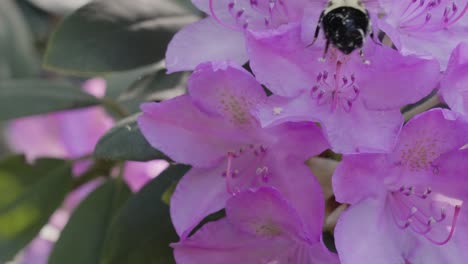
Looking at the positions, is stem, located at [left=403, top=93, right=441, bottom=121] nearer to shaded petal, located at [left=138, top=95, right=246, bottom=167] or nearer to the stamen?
the stamen

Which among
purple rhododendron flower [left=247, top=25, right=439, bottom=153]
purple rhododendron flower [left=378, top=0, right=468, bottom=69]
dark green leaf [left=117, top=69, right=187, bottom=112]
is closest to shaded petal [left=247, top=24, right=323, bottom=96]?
purple rhododendron flower [left=247, top=25, right=439, bottom=153]

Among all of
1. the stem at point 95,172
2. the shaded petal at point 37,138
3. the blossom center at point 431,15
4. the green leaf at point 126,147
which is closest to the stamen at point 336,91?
the blossom center at point 431,15

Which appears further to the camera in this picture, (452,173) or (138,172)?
(138,172)

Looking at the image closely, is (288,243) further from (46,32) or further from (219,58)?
(46,32)

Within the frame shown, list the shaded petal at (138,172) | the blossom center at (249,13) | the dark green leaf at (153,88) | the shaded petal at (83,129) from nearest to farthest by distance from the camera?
the blossom center at (249,13)
the dark green leaf at (153,88)
the shaded petal at (138,172)
the shaded petal at (83,129)

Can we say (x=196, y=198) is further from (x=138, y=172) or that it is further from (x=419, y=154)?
(x=138, y=172)

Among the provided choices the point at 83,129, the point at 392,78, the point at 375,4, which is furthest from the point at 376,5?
the point at 83,129

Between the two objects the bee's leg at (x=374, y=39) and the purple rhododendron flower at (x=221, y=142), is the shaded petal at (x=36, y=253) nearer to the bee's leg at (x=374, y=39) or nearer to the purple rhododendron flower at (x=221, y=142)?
the purple rhododendron flower at (x=221, y=142)

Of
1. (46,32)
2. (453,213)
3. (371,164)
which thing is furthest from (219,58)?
(46,32)
